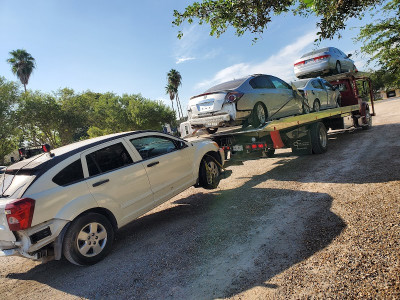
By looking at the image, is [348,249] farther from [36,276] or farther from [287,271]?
[36,276]

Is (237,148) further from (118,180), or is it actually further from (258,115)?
(118,180)

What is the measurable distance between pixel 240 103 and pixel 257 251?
12.3 ft

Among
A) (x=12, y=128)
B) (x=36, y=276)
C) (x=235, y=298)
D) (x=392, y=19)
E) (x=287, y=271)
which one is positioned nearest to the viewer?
(x=235, y=298)

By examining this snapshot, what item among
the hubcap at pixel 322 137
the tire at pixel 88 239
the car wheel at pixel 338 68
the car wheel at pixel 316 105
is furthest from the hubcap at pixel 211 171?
the car wheel at pixel 338 68

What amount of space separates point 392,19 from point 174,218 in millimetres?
15179

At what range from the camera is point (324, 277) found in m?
2.51

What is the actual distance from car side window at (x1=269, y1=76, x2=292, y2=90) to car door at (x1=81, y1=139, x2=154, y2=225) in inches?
195

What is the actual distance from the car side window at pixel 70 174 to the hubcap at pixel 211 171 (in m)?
2.74

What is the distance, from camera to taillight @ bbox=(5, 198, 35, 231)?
304cm

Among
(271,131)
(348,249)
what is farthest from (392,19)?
(348,249)

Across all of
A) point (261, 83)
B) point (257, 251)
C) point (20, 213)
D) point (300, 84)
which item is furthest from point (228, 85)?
point (20, 213)

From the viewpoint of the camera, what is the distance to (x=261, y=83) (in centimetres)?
704

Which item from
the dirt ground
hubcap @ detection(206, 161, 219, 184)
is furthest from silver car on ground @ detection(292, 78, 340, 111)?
hubcap @ detection(206, 161, 219, 184)

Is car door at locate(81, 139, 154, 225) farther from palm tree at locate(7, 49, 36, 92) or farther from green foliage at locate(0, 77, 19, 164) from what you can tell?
palm tree at locate(7, 49, 36, 92)
